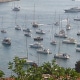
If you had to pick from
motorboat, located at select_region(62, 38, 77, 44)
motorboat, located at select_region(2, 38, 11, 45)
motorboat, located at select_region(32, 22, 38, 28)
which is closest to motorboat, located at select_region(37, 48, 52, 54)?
motorboat, located at select_region(2, 38, 11, 45)

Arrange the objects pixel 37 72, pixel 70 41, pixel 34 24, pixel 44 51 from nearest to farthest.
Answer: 1. pixel 37 72
2. pixel 44 51
3. pixel 70 41
4. pixel 34 24

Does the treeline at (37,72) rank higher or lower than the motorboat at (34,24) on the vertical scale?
lower

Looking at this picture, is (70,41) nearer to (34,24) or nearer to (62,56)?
(62,56)

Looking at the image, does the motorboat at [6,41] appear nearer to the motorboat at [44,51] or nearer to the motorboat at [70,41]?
the motorboat at [44,51]

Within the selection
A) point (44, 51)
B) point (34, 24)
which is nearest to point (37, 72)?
point (44, 51)

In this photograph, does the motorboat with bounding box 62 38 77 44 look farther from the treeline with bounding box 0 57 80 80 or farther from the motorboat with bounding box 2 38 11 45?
the treeline with bounding box 0 57 80 80

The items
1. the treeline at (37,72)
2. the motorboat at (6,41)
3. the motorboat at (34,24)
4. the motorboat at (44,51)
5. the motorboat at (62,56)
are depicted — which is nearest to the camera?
the treeline at (37,72)

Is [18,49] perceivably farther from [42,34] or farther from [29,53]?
[42,34]

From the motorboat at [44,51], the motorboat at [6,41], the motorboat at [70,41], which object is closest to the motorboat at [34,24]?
the motorboat at [70,41]

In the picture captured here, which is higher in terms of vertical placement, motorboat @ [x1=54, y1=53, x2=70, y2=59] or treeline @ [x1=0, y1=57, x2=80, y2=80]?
motorboat @ [x1=54, y1=53, x2=70, y2=59]

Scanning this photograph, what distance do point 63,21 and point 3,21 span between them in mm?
4923

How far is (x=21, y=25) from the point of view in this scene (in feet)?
101


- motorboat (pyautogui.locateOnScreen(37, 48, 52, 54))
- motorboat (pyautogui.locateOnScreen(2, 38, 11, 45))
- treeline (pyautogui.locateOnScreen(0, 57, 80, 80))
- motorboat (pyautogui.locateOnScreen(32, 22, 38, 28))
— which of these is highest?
motorboat (pyautogui.locateOnScreen(32, 22, 38, 28))

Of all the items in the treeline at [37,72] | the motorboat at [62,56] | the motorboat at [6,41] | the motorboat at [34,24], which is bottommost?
the treeline at [37,72]
